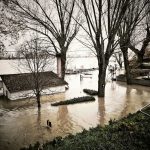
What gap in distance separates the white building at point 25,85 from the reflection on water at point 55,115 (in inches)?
40.7

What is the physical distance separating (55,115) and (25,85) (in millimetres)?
7770

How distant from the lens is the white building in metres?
22.8

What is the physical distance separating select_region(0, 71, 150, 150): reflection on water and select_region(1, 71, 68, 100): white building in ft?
3.39

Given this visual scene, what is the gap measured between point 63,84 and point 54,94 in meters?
1.87

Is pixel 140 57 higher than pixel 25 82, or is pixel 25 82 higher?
pixel 140 57

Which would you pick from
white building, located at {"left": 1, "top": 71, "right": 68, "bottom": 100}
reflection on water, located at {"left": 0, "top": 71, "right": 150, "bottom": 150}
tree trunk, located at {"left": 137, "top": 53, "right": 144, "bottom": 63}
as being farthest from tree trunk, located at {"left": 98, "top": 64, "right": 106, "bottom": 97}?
tree trunk, located at {"left": 137, "top": 53, "right": 144, "bottom": 63}

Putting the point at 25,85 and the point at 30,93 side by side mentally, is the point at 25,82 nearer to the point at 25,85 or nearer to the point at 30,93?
the point at 25,85

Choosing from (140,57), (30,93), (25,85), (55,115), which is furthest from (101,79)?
(140,57)

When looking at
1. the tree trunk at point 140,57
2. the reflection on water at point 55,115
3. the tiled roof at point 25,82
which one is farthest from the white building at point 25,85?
the tree trunk at point 140,57

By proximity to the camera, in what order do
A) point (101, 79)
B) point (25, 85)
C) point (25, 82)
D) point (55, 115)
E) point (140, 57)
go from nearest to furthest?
point (55, 115), point (101, 79), point (25, 85), point (25, 82), point (140, 57)

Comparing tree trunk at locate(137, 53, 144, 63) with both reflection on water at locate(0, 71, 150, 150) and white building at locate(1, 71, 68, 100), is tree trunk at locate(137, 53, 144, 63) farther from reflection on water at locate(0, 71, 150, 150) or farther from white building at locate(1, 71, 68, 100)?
white building at locate(1, 71, 68, 100)

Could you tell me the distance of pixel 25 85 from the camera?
2381cm

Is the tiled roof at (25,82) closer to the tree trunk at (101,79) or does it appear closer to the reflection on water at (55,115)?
the reflection on water at (55,115)

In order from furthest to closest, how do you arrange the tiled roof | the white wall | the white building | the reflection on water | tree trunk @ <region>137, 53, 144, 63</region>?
1. tree trunk @ <region>137, 53, 144, 63</region>
2. the tiled roof
3. the white building
4. the white wall
5. the reflection on water
